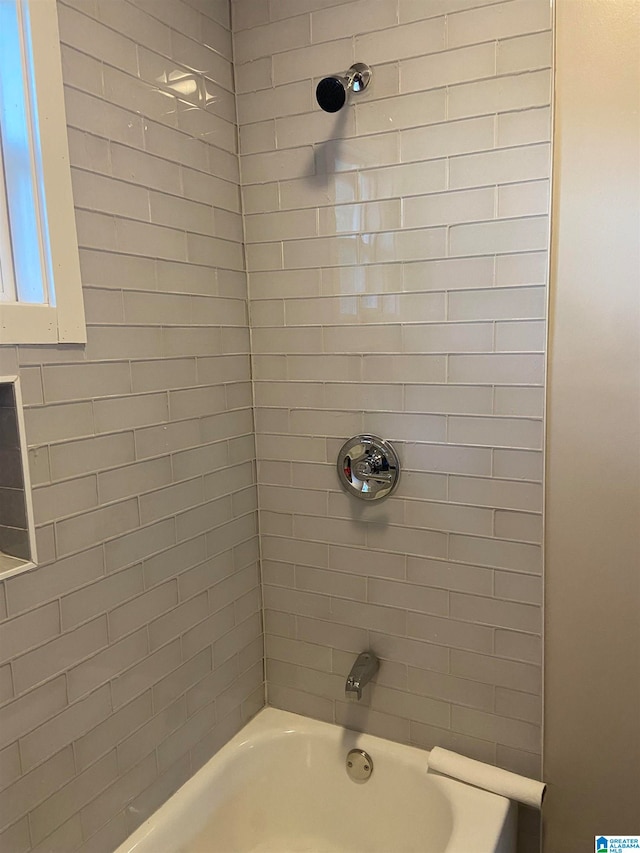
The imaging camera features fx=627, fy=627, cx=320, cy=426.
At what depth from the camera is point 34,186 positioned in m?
1.23

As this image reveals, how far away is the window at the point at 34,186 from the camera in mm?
1188

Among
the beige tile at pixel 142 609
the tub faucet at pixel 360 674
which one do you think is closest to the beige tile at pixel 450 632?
the tub faucet at pixel 360 674

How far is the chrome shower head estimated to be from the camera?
147 cm

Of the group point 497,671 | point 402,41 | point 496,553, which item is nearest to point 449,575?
point 496,553

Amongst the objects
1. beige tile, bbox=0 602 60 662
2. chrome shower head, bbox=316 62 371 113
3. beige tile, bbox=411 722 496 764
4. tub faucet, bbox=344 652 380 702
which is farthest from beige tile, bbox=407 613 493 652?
chrome shower head, bbox=316 62 371 113

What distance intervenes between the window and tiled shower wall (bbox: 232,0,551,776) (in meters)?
0.63

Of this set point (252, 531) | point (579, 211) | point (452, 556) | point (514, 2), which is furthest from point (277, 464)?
point (514, 2)

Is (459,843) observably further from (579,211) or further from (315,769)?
(579,211)

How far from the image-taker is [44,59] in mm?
1206

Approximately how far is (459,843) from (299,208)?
164 cm

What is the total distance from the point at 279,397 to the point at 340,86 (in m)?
0.82

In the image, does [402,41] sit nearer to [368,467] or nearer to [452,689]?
[368,467]

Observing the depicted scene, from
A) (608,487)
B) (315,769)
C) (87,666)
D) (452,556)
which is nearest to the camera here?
(87,666)

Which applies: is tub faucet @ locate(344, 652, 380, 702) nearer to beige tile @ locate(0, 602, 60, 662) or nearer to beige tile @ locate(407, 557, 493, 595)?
beige tile @ locate(407, 557, 493, 595)
